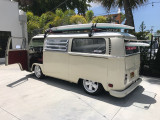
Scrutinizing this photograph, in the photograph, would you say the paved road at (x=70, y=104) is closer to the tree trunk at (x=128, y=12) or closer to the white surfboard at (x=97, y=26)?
the white surfboard at (x=97, y=26)

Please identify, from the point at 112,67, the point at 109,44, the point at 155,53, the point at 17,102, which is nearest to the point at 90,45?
the point at 109,44

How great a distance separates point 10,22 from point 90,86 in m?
9.76

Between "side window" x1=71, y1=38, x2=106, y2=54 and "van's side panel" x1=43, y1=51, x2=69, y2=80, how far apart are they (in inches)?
19.7

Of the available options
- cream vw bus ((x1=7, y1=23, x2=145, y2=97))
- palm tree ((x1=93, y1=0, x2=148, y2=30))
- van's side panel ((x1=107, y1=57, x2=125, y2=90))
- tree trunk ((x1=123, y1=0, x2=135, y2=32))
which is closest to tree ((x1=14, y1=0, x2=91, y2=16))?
palm tree ((x1=93, y1=0, x2=148, y2=30))

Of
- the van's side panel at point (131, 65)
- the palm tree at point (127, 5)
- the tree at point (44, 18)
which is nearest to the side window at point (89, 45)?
the van's side panel at point (131, 65)

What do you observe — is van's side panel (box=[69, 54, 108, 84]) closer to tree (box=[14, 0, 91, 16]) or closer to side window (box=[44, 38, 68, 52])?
side window (box=[44, 38, 68, 52])

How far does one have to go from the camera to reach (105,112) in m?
3.35

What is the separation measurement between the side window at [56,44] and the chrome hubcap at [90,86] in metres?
1.31

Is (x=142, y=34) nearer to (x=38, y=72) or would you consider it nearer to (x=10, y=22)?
(x=38, y=72)

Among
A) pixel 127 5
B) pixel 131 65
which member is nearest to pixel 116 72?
pixel 131 65

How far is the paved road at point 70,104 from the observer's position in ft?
10.5

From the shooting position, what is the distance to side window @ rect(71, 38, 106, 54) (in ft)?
12.4

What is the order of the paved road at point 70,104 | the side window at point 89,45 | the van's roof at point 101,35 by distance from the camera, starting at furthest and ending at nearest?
1. the side window at point 89,45
2. the van's roof at point 101,35
3. the paved road at point 70,104

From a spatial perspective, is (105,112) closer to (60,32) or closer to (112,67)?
(112,67)
